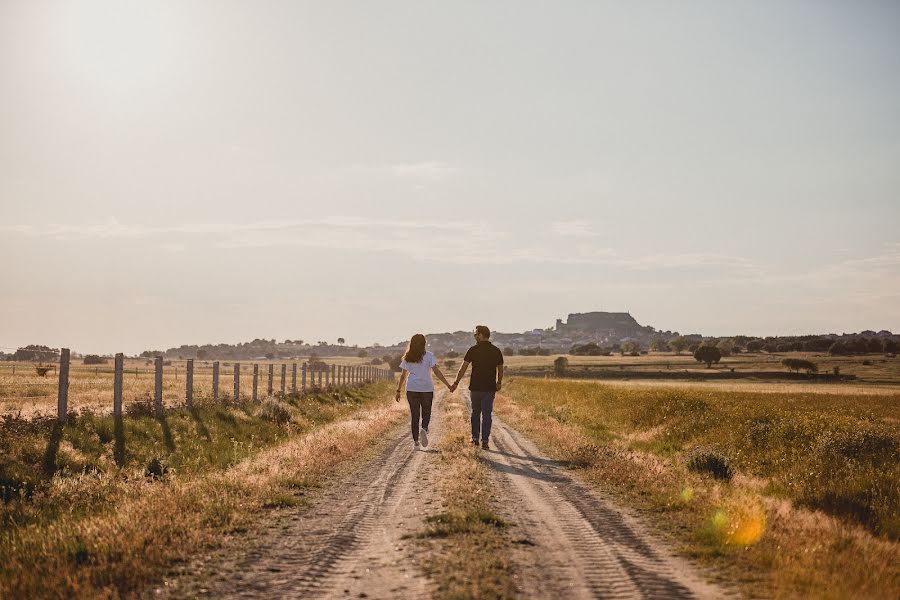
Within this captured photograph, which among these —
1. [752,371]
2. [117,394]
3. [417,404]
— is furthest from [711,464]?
[752,371]

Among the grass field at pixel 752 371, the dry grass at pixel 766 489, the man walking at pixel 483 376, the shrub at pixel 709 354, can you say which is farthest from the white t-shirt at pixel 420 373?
the shrub at pixel 709 354

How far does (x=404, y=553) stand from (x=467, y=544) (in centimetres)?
72

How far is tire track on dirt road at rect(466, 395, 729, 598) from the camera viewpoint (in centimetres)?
673

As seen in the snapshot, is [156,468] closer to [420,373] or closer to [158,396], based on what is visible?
[420,373]

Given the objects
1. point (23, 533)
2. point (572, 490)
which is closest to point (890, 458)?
point (572, 490)

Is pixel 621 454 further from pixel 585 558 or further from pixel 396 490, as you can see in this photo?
pixel 585 558

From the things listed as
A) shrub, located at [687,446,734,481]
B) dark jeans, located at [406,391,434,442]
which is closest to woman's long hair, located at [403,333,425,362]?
dark jeans, located at [406,391,434,442]

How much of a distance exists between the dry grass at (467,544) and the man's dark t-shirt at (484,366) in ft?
13.7

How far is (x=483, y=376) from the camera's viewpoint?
17.2m

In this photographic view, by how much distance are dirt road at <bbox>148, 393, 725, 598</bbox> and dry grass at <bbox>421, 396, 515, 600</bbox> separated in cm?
17

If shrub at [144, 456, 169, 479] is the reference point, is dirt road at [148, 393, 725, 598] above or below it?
A: above

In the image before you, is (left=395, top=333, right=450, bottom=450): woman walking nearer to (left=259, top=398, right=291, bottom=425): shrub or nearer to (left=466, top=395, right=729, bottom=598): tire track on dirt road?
(left=466, top=395, right=729, bottom=598): tire track on dirt road

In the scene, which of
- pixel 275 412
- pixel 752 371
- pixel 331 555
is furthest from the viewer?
pixel 752 371

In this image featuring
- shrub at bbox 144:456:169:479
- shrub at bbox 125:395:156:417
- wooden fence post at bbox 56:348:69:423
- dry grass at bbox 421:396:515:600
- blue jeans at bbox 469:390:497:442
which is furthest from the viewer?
shrub at bbox 125:395:156:417
